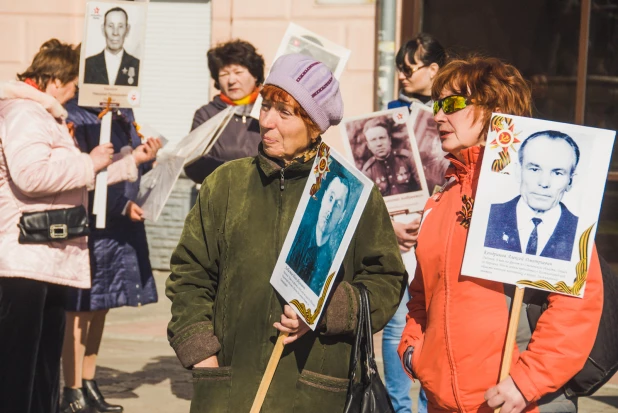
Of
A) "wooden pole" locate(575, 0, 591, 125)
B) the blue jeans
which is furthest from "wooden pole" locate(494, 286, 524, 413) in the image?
"wooden pole" locate(575, 0, 591, 125)

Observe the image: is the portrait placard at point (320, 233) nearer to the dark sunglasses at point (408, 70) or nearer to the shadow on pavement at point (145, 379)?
the dark sunglasses at point (408, 70)

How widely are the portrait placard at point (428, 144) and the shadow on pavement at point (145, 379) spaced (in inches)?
86.5

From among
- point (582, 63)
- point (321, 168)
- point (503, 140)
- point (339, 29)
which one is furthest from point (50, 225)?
point (582, 63)

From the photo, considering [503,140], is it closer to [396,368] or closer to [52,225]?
[396,368]

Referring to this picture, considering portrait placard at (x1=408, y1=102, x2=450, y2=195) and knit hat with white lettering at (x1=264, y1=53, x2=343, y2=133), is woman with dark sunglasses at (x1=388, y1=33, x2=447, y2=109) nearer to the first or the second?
portrait placard at (x1=408, y1=102, x2=450, y2=195)

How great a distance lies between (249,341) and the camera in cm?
343

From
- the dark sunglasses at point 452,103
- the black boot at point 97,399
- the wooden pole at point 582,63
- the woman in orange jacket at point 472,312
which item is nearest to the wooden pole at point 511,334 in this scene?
the woman in orange jacket at point 472,312

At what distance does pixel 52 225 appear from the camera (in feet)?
17.1

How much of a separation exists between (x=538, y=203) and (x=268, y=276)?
0.83 meters

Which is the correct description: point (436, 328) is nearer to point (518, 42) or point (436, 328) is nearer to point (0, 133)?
point (0, 133)

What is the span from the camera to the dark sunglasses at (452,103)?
340 cm

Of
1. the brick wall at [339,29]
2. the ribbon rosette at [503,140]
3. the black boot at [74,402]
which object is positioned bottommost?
the black boot at [74,402]

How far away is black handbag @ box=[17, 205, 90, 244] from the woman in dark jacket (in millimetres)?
932

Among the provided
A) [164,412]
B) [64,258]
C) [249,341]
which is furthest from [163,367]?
[249,341]
